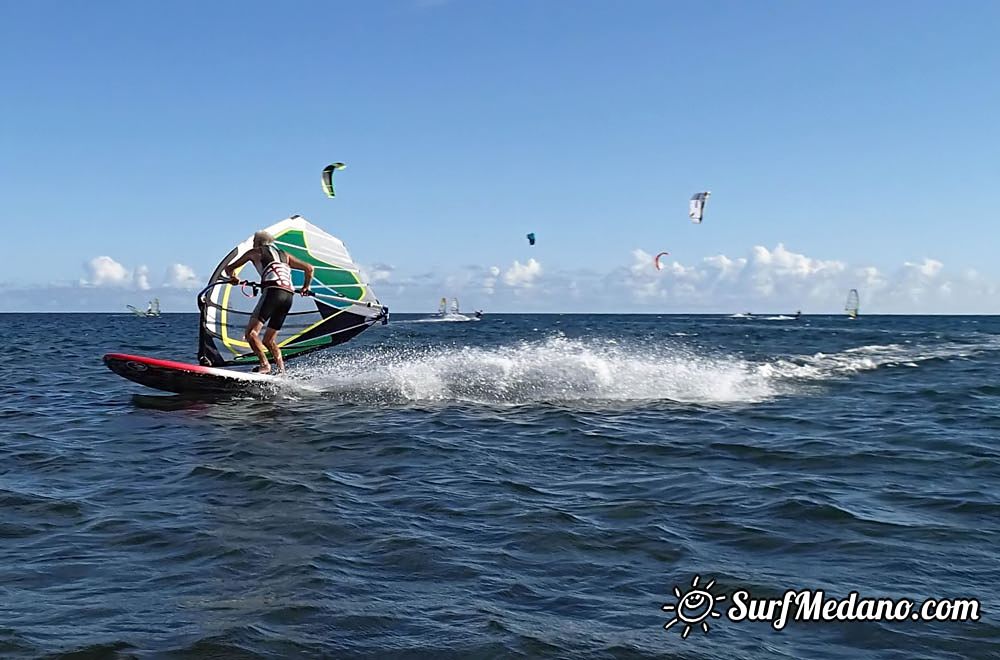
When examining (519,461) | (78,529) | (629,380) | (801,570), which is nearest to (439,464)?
(519,461)

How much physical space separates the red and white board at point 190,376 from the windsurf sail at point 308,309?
3.91 ft

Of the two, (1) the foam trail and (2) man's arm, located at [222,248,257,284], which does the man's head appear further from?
(1) the foam trail

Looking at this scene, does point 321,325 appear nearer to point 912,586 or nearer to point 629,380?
point 629,380

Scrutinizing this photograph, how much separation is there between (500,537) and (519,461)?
10.2ft

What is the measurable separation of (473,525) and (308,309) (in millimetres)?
10773

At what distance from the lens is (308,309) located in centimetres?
1645

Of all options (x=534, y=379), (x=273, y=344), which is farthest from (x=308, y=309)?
(x=534, y=379)

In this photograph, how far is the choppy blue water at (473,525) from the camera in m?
4.49

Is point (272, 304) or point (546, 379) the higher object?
point (272, 304)

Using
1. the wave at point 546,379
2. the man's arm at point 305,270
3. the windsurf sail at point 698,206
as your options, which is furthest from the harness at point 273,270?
the windsurf sail at point 698,206

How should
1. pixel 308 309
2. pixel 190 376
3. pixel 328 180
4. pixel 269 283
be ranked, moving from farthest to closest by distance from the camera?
pixel 328 180
pixel 308 309
pixel 190 376
pixel 269 283

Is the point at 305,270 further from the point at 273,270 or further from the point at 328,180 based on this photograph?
the point at 328,180

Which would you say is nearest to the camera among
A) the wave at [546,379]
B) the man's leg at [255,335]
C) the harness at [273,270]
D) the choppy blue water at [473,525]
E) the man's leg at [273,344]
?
the choppy blue water at [473,525]

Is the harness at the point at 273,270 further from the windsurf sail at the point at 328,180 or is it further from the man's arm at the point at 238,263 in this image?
the windsurf sail at the point at 328,180
